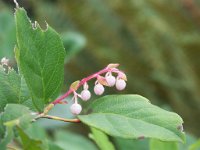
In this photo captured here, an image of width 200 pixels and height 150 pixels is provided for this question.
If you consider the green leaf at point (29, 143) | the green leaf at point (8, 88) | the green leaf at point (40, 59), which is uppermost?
the green leaf at point (40, 59)

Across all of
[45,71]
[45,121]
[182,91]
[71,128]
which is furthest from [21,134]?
[182,91]

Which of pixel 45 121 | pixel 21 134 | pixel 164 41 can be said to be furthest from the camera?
pixel 164 41

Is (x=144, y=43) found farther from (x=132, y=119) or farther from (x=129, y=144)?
(x=132, y=119)

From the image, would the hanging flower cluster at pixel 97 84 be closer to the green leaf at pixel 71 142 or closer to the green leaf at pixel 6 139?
the green leaf at pixel 6 139

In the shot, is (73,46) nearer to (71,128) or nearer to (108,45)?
(71,128)

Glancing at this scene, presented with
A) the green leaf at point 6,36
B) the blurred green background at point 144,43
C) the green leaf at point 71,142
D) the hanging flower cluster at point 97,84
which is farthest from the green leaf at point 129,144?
the blurred green background at point 144,43

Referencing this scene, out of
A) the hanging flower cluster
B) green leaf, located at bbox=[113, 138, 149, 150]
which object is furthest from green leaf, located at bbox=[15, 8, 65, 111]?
green leaf, located at bbox=[113, 138, 149, 150]
